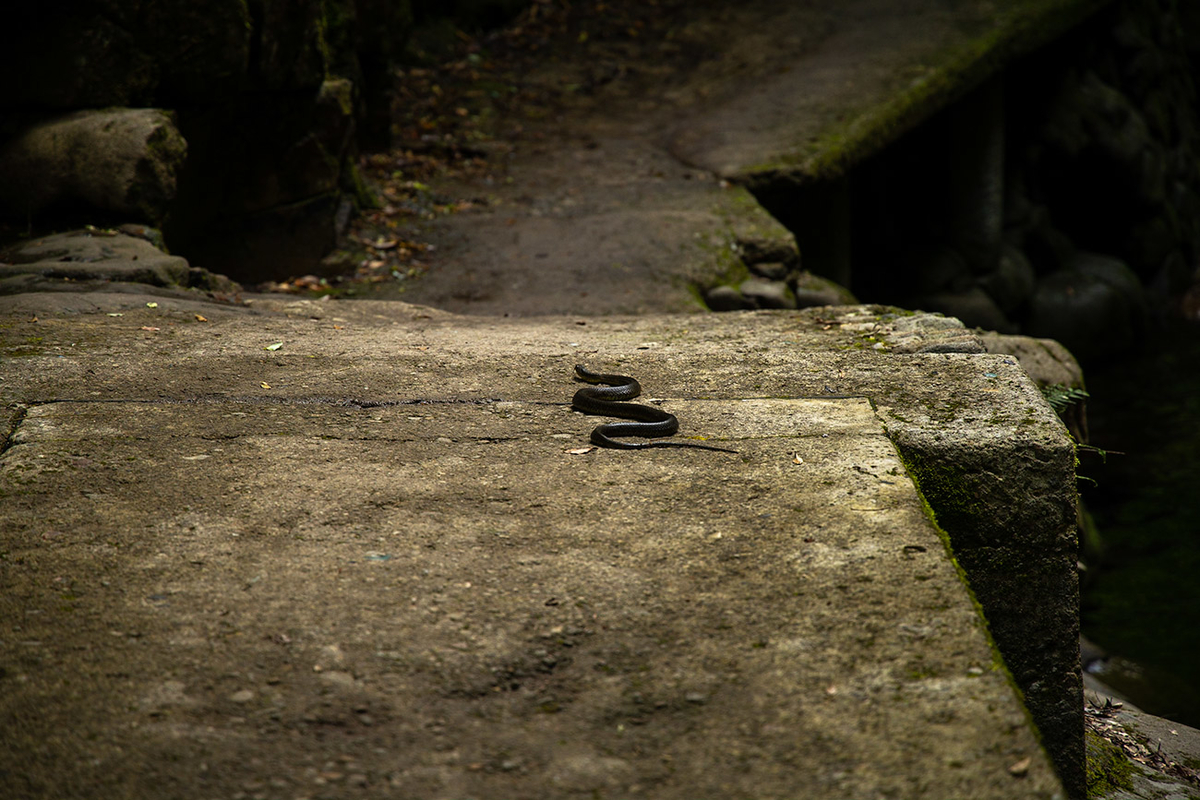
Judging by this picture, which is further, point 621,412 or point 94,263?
point 94,263

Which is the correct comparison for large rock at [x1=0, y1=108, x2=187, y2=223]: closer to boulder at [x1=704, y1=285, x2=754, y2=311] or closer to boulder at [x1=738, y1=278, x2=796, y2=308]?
boulder at [x1=704, y1=285, x2=754, y2=311]

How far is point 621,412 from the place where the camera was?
344 centimetres

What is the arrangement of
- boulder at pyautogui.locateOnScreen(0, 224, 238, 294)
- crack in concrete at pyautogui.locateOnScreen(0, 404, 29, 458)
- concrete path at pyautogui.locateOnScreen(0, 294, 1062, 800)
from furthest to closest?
boulder at pyautogui.locateOnScreen(0, 224, 238, 294) → crack in concrete at pyautogui.locateOnScreen(0, 404, 29, 458) → concrete path at pyautogui.locateOnScreen(0, 294, 1062, 800)

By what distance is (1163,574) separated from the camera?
719cm

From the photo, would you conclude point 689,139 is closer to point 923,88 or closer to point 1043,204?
point 923,88

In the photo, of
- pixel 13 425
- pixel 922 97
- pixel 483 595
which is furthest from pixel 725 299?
pixel 483 595

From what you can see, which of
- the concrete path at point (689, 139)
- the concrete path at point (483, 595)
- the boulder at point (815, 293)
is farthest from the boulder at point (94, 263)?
the boulder at point (815, 293)

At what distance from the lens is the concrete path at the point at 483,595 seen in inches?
74.4

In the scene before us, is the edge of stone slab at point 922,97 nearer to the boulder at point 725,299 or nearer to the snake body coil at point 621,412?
the boulder at point 725,299

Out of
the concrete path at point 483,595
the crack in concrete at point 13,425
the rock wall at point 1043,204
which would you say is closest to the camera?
the concrete path at point 483,595

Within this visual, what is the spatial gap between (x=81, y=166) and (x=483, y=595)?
4.70m

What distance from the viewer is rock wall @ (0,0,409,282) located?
5.77 m

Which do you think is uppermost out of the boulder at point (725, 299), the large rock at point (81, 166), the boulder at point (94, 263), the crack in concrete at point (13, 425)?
the large rock at point (81, 166)

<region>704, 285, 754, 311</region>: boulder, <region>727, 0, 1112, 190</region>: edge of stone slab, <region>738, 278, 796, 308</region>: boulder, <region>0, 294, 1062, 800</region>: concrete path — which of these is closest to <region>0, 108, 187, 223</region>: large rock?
<region>0, 294, 1062, 800</region>: concrete path
